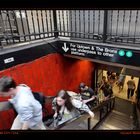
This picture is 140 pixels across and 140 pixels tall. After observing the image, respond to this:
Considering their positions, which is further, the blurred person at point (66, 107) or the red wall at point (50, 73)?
the red wall at point (50, 73)

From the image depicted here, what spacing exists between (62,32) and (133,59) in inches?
73.5

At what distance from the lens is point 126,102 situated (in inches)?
289

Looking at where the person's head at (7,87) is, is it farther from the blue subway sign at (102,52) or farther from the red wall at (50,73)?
the blue subway sign at (102,52)

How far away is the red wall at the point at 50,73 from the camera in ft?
10.8

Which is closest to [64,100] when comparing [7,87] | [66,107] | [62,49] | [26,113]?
[66,107]

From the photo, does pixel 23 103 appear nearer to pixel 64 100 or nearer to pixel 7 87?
pixel 7 87

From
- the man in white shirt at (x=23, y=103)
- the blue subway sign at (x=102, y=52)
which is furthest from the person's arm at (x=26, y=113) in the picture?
the blue subway sign at (x=102, y=52)

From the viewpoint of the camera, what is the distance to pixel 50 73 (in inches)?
157

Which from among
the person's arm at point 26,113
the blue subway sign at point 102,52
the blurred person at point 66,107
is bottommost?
the blurred person at point 66,107

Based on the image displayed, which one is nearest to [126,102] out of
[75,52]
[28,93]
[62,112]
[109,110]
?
[109,110]

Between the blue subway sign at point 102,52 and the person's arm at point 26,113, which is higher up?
the blue subway sign at point 102,52

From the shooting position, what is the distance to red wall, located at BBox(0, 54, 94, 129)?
328 cm

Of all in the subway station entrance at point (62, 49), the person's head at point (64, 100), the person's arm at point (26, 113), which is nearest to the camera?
the person's arm at point (26, 113)
